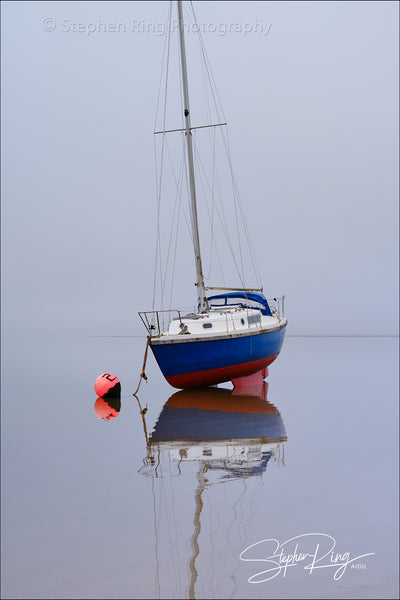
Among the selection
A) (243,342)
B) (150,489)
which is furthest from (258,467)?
(243,342)

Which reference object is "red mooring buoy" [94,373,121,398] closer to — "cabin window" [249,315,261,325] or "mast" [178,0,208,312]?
"mast" [178,0,208,312]

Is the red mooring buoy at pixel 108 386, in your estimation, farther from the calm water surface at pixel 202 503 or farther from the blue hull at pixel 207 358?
the calm water surface at pixel 202 503

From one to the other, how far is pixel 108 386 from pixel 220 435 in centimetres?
744

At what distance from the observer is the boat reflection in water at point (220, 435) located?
9.37m

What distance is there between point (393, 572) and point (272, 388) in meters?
15.3

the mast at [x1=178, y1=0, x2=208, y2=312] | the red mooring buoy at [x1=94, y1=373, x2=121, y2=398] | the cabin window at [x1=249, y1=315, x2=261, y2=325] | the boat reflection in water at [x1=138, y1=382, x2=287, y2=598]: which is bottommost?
the red mooring buoy at [x1=94, y1=373, x2=121, y2=398]

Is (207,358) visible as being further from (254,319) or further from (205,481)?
(205,481)
